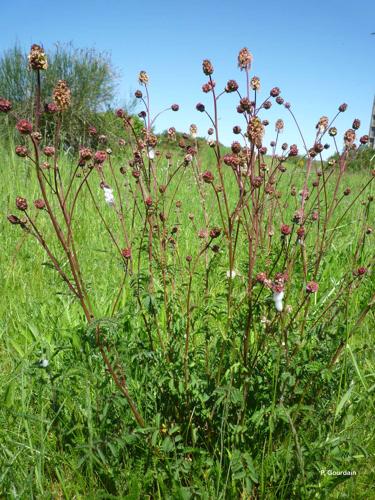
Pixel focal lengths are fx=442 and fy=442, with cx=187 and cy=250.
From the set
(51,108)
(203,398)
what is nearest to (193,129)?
(51,108)

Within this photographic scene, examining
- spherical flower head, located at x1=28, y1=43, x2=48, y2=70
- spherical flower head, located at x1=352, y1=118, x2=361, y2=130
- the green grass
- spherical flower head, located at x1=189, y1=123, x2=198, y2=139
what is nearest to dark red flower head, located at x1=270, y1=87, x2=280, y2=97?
spherical flower head, located at x1=352, y1=118, x2=361, y2=130

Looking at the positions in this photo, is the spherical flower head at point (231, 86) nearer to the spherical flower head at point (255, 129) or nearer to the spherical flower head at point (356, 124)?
the spherical flower head at point (255, 129)

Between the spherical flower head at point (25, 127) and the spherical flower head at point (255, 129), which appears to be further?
the spherical flower head at point (255, 129)

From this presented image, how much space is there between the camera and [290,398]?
1.24m

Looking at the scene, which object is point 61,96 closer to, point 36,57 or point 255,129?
point 36,57

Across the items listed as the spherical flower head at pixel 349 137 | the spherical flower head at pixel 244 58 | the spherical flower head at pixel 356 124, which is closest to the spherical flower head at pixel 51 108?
the spherical flower head at pixel 244 58

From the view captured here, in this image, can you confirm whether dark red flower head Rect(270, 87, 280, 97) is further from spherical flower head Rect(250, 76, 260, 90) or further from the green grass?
the green grass

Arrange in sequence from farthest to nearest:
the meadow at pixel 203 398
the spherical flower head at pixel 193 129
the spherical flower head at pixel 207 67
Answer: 1. the spherical flower head at pixel 193 129
2. the spherical flower head at pixel 207 67
3. the meadow at pixel 203 398

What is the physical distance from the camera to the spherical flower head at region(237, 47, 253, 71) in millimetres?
1328

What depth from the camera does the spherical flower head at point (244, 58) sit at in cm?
133

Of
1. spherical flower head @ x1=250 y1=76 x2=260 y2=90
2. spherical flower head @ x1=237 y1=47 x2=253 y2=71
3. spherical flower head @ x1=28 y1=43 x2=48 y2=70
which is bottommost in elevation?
spherical flower head @ x1=28 y1=43 x2=48 y2=70

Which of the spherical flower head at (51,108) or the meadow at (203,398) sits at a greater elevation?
the spherical flower head at (51,108)

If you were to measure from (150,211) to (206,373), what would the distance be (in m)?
0.54

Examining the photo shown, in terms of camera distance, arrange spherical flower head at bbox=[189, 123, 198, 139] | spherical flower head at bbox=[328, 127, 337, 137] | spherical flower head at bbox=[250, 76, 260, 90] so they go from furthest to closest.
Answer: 1. spherical flower head at bbox=[189, 123, 198, 139]
2. spherical flower head at bbox=[328, 127, 337, 137]
3. spherical flower head at bbox=[250, 76, 260, 90]
